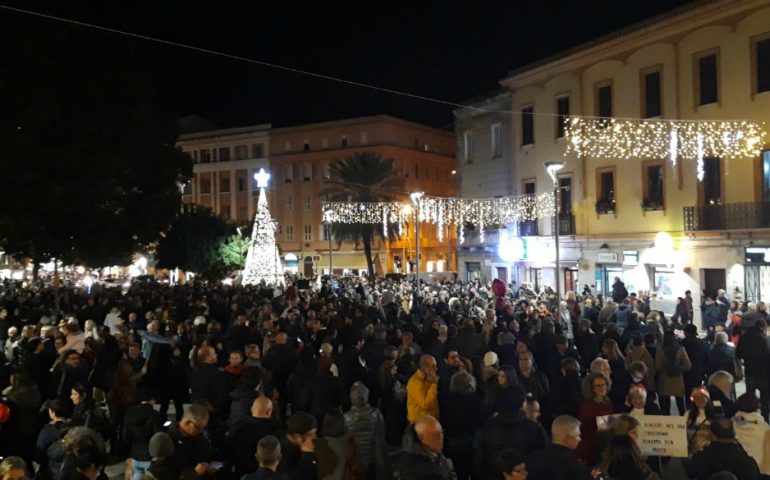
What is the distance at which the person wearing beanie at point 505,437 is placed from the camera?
5.66 m

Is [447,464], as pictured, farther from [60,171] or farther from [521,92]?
[521,92]

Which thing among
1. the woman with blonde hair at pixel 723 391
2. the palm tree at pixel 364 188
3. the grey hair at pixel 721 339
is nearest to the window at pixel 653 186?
the grey hair at pixel 721 339

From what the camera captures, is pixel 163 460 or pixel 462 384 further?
pixel 462 384

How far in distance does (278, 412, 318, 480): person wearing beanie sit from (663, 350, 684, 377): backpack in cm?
624

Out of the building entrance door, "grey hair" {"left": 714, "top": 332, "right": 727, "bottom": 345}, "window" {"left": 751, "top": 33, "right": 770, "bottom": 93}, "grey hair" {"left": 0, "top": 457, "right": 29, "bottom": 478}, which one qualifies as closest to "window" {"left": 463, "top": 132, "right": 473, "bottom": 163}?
the building entrance door

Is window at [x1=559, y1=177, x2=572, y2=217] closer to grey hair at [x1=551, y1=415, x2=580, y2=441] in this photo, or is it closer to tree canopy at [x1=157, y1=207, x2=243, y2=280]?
tree canopy at [x1=157, y1=207, x2=243, y2=280]

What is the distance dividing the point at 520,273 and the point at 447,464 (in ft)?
89.2

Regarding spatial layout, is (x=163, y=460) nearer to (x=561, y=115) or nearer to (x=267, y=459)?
(x=267, y=459)

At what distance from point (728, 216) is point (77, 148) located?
22.3 meters

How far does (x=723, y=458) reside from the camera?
515 centimetres

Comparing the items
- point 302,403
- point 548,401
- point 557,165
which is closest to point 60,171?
point 557,165

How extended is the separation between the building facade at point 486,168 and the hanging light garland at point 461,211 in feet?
1.73

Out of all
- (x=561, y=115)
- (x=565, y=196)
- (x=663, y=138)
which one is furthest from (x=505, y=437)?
(x=561, y=115)

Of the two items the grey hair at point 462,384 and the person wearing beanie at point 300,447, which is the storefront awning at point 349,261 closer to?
the grey hair at point 462,384
